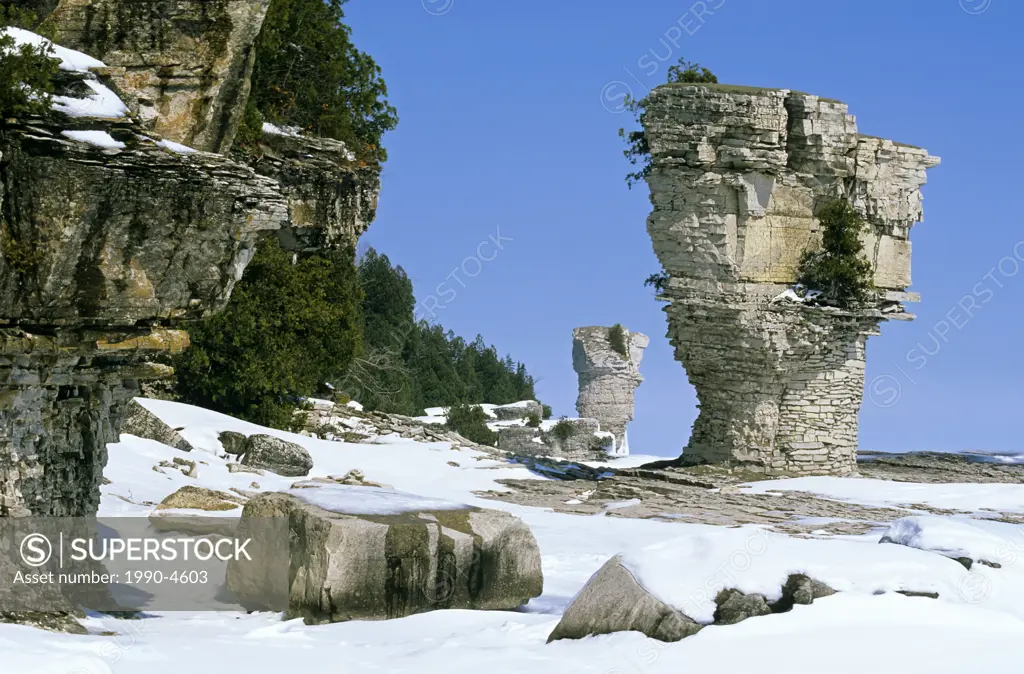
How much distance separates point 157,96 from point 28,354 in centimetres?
202

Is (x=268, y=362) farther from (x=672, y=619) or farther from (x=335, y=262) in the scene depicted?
(x=672, y=619)

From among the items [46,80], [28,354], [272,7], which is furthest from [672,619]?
[272,7]

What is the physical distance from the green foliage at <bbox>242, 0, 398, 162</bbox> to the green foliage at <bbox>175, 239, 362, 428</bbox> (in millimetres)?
2457

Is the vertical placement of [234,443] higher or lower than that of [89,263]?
lower

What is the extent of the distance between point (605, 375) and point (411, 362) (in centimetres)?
979

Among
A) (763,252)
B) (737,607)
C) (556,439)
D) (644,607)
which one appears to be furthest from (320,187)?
(556,439)

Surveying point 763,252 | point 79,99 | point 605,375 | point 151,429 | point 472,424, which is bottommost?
point 151,429

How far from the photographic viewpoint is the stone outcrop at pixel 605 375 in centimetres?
3719

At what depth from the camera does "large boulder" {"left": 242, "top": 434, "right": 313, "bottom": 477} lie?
57.7 ft

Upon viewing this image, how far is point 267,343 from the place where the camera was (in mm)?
23234

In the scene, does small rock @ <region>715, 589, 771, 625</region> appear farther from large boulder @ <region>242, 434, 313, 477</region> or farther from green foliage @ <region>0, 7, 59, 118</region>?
large boulder @ <region>242, 434, 313, 477</region>

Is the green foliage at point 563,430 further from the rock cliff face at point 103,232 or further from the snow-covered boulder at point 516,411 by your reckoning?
the rock cliff face at point 103,232

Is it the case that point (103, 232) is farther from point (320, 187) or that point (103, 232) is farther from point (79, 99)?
point (320, 187)

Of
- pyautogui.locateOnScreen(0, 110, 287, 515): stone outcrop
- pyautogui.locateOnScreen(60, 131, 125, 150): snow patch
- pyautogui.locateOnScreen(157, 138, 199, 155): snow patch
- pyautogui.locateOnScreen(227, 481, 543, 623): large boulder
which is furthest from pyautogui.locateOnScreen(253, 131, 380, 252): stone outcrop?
pyautogui.locateOnScreen(60, 131, 125, 150): snow patch
